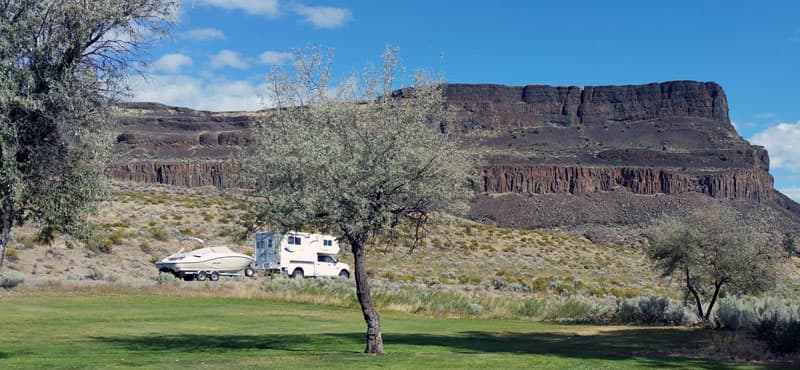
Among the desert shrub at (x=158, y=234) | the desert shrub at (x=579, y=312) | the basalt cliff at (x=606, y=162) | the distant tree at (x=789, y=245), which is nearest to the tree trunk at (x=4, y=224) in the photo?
the desert shrub at (x=579, y=312)

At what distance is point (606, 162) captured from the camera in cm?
16262

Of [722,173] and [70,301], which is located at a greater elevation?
[722,173]

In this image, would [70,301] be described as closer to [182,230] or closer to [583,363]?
[583,363]

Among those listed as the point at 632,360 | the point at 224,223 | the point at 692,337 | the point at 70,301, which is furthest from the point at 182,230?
the point at 632,360

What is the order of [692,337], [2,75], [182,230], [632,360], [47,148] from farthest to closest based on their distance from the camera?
[182,230], [692,337], [632,360], [47,148], [2,75]

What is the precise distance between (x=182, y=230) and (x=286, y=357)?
46079mm

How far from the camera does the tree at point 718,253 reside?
29906mm

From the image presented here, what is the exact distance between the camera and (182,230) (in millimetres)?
61812

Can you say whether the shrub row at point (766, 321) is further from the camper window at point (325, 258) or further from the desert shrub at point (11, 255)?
the desert shrub at point (11, 255)

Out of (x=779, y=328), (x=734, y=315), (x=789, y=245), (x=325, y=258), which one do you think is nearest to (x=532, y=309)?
(x=734, y=315)

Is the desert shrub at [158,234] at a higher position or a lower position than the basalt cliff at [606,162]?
lower

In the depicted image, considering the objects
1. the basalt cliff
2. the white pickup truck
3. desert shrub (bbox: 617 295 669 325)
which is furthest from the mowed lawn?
the basalt cliff

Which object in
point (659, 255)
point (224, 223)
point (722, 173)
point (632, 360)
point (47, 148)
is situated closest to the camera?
point (47, 148)

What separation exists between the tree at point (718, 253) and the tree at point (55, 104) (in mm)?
22378
